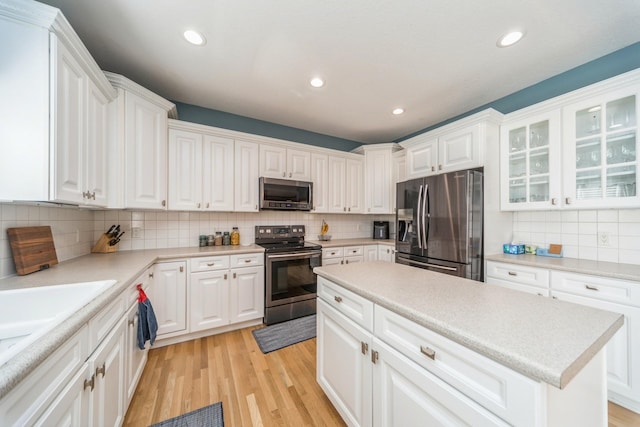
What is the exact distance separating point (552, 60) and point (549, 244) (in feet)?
5.50

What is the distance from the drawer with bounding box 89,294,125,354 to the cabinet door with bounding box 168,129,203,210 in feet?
4.40

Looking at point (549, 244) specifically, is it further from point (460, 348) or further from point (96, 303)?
point (96, 303)

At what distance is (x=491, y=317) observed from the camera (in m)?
0.87

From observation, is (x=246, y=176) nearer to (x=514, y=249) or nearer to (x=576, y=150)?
(x=514, y=249)

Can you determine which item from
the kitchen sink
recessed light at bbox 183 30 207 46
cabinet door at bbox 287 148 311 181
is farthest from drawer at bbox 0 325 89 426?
cabinet door at bbox 287 148 311 181

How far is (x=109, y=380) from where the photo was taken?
118 centimetres

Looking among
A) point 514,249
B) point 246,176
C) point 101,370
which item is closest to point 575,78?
→ point 514,249

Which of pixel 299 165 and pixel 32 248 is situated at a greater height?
pixel 299 165

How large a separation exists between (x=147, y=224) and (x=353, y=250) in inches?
100

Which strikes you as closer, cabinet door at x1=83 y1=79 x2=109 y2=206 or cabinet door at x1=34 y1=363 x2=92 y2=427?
cabinet door at x1=34 y1=363 x2=92 y2=427

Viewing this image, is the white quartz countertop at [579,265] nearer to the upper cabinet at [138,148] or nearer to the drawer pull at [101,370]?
Answer: the drawer pull at [101,370]

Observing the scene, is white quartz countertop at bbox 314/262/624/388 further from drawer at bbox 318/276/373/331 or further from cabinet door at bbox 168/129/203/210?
cabinet door at bbox 168/129/203/210

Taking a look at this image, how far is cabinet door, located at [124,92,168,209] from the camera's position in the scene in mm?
2090

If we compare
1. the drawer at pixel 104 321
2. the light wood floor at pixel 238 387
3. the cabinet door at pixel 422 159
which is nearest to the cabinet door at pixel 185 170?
the drawer at pixel 104 321
